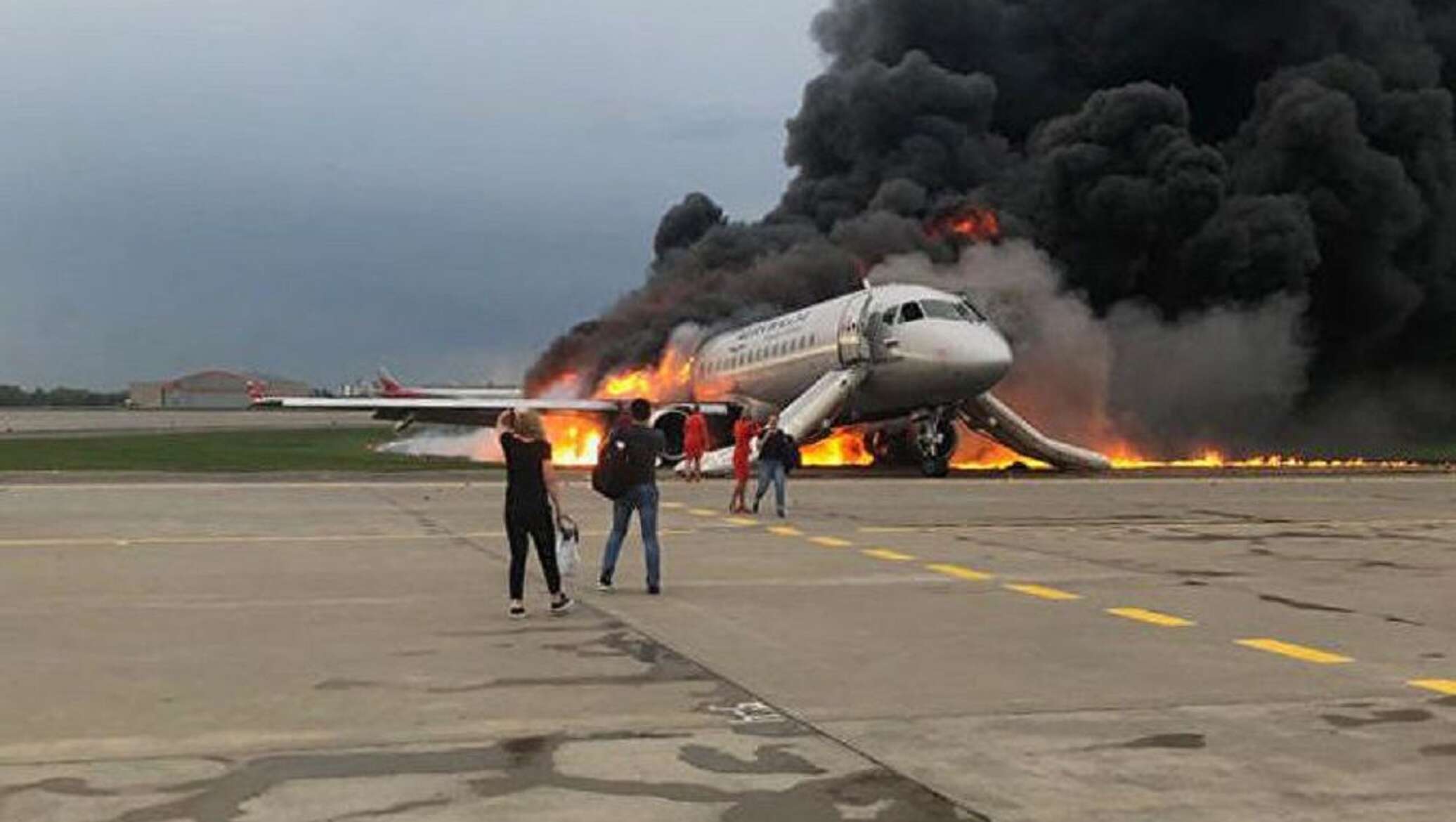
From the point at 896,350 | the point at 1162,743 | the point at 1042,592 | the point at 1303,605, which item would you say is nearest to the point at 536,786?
the point at 1162,743

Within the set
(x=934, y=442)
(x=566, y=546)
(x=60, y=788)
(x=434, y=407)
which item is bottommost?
(x=60, y=788)

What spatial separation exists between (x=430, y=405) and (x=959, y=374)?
13.6 meters

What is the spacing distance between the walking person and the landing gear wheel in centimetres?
1177

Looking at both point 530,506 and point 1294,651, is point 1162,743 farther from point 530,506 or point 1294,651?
point 530,506

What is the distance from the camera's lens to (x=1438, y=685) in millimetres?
7926

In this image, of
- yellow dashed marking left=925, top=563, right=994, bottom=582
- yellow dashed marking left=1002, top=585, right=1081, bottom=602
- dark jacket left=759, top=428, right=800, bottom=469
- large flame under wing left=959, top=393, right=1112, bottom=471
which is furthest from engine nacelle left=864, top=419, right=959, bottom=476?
yellow dashed marking left=1002, top=585, right=1081, bottom=602

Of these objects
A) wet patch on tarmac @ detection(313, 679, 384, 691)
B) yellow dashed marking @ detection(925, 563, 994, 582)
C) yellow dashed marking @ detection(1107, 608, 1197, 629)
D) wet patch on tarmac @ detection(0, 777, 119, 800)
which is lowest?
wet patch on tarmac @ detection(0, 777, 119, 800)

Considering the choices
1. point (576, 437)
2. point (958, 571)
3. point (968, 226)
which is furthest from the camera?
A: point (968, 226)

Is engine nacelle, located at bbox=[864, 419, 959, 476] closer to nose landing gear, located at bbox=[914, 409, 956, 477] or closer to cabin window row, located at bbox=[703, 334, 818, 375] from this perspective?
nose landing gear, located at bbox=[914, 409, 956, 477]

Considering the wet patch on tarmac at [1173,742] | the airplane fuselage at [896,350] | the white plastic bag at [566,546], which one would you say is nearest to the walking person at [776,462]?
the white plastic bag at [566,546]

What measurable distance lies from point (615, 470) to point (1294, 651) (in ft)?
17.7

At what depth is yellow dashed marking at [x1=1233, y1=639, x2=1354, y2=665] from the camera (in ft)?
28.4

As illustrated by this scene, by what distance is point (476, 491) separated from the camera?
966 inches

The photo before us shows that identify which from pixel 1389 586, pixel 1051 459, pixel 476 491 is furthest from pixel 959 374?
pixel 1389 586
